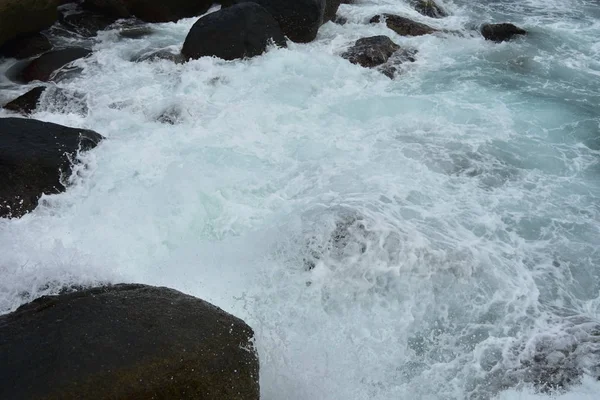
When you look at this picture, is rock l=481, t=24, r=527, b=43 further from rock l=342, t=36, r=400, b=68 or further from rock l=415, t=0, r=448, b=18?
rock l=342, t=36, r=400, b=68

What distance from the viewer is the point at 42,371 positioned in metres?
3.13

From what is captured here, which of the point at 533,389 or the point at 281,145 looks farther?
the point at 281,145

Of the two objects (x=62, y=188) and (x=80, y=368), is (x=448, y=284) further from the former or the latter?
(x=62, y=188)

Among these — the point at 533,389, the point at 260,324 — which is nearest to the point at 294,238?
the point at 260,324

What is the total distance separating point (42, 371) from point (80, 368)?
0.23 m

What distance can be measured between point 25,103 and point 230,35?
3581 millimetres

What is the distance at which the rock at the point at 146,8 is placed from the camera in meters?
10.6

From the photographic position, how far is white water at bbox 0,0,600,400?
4.56 m

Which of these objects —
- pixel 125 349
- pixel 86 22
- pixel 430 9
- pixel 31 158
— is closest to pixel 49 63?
pixel 86 22

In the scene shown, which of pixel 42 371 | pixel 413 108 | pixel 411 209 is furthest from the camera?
pixel 413 108

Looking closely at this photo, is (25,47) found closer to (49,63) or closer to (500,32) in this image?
(49,63)

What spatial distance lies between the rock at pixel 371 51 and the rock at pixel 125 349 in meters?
6.77

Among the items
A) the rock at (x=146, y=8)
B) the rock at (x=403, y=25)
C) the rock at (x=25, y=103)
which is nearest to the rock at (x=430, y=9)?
the rock at (x=403, y=25)

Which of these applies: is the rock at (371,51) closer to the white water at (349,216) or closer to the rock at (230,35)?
the white water at (349,216)
